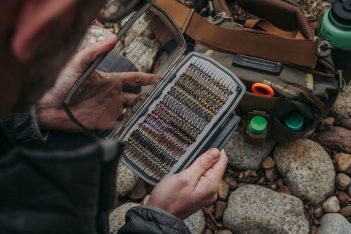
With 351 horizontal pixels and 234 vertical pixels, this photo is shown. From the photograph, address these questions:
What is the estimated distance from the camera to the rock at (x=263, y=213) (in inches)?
87.1

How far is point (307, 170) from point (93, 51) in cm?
104

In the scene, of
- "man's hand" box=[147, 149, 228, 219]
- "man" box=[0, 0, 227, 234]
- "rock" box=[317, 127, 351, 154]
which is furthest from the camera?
"rock" box=[317, 127, 351, 154]

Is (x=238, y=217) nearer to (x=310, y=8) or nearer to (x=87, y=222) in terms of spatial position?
(x=310, y=8)

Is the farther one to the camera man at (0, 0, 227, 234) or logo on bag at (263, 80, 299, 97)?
logo on bag at (263, 80, 299, 97)

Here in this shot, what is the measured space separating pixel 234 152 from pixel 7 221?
1.50 m

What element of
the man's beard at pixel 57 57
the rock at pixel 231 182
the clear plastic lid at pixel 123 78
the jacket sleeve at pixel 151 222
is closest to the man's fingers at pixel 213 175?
the jacket sleeve at pixel 151 222

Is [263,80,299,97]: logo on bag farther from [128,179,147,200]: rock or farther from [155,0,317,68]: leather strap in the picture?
[128,179,147,200]: rock

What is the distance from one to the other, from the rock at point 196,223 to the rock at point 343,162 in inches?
25.5

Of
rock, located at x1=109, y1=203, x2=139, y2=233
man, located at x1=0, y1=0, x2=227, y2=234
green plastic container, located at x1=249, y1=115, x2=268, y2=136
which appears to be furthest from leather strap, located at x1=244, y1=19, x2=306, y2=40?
man, located at x1=0, y1=0, x2=227, y2=234

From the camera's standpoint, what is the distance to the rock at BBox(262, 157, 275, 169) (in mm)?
2387

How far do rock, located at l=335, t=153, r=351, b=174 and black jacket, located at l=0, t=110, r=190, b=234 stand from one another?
154 centimetres

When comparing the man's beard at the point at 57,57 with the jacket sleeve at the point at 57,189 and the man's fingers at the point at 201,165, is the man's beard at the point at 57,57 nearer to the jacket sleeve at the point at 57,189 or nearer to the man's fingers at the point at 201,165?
the jacket sleeve at the point at 57,189

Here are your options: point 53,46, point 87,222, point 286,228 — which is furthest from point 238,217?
point 53,46

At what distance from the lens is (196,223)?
2.24 meters
